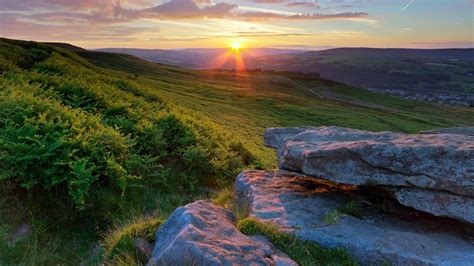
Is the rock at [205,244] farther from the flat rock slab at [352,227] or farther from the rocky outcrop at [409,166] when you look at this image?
the rocky outcrop at [409,166]

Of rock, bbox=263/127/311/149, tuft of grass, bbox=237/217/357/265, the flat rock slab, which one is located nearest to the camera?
tuft of grass, bbox=237/217/357/265

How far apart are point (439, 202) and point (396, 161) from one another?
1.38 meters

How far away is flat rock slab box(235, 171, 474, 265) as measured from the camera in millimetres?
8633

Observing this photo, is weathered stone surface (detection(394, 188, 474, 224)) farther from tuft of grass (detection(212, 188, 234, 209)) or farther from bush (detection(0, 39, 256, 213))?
bush (detection(0, 39, 256, 213))

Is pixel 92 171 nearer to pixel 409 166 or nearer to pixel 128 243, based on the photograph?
pixel 128 243

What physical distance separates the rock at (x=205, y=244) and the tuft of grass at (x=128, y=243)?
33cm

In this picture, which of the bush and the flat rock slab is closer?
the flat rock slab

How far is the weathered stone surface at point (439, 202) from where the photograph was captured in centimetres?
945

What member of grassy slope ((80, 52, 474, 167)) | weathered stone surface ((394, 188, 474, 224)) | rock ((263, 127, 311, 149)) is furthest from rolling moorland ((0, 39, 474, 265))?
weathered stone surface ((394, 188, 474, 224))

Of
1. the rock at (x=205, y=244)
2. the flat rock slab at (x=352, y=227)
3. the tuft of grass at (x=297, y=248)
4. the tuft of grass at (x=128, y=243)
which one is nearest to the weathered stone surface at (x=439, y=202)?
the flat rock slab at (x=352, y=227)

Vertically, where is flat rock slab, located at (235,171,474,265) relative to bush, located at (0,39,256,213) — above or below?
below

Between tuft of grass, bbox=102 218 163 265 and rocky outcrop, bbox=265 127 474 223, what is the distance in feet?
16.6

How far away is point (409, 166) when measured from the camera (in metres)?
10.1

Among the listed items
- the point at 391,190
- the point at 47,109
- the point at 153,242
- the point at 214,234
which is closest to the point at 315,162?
the point at 391,190
